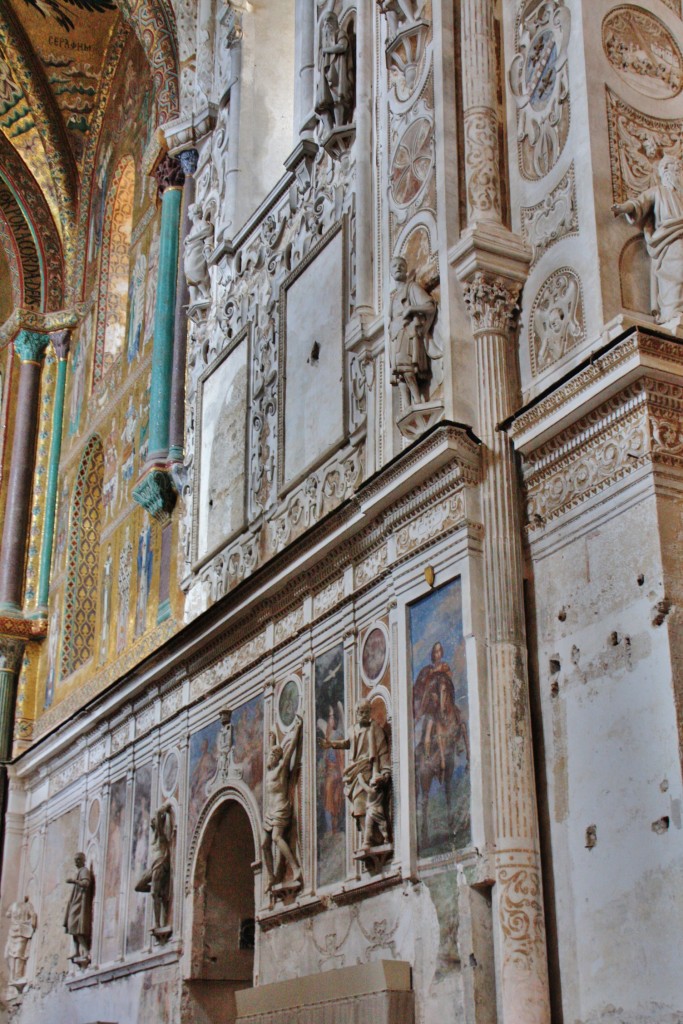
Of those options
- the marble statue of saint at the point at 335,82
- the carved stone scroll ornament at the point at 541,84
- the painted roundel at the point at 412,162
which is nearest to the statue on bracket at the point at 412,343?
the painted roundel at the point at 412,162

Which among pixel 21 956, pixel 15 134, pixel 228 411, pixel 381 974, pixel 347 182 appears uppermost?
pixel 15 134

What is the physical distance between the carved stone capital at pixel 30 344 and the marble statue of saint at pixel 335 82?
1006 centimetres

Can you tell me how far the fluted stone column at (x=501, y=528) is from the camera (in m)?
8.03

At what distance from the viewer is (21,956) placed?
16922 mm

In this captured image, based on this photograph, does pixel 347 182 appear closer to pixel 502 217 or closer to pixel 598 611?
pixel 502 217

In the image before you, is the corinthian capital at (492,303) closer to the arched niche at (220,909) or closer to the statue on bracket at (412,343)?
the statue on bracket at (412,343)

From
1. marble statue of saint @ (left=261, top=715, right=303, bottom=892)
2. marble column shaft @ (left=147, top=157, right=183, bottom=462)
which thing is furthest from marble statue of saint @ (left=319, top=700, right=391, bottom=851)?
marble column shaft @ (left=147, top=157, right=183, bottom=462)

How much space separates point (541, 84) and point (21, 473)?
1283cm

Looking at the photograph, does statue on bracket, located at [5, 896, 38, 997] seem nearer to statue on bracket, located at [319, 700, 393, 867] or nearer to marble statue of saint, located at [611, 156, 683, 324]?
statue on bracket, located at [319, 700, 393, 867]

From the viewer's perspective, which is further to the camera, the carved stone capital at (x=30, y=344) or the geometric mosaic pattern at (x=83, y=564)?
the carved stone capital at (x=30, y=344)

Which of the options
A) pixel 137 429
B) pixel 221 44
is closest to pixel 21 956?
pixel 137 429

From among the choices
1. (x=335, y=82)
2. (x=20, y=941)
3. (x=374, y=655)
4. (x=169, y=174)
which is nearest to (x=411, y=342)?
(x=374, y=655)

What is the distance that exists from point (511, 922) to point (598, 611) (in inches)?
72.4

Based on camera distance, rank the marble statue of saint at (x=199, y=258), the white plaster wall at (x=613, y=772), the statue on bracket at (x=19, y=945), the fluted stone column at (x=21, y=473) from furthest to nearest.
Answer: the fluted stone column at (x=21, y=473), the statue on bracket at (x=19, y=945), the marble statue of saint at (x=199, y=258), the white plaster wall at (x=613, y=772)
